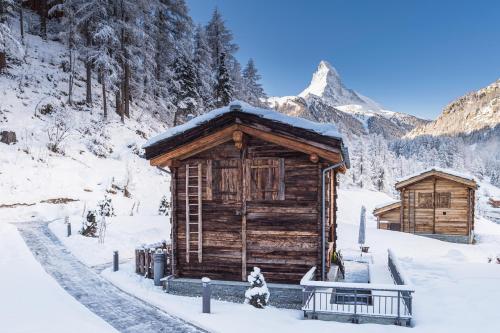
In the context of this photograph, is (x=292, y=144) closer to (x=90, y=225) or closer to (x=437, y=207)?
(x=90, y=225)

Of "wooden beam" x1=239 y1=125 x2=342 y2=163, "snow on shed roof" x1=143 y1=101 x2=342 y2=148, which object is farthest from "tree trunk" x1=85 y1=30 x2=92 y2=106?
"wooden beam" x1=239 y1=125 x2=342 y2=163

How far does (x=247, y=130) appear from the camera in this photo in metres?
11.6

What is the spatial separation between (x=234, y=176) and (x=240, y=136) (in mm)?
1373

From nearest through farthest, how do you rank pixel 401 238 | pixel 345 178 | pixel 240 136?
1. pixel 240 136
2. pixel 401 238
3. pixel 345 178

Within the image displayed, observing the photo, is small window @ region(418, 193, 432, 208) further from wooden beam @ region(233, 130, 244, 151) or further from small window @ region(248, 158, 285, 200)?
wooden beam @ region(233, 130, 244, 151)

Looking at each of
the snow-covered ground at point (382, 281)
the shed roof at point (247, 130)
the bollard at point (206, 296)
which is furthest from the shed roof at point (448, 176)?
the bollard at point (206, 296)

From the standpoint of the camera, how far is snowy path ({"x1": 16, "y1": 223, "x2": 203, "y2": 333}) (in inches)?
364

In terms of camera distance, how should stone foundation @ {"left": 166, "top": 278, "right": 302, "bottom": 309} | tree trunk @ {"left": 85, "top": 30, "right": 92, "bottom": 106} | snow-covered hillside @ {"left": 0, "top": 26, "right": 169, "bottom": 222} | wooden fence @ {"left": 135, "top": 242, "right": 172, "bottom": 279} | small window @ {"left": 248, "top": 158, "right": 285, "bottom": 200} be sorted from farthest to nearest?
tree trunk @ {"left": 85, "top": 30, "right": 92, "bottom": 106}, snow-covered hillside @ {"left": 0, "top": 26, "right": 169, "bottom": 222}, wooden fence @ {"left": 135, "top": 242, "right": 172, "bottom": 279}, small window @ {"left": 248, "top": 158, "right": 285, "bottom": 200}, stone foundation @ {"left": 166, "top": 278, "right": 302, "bottom": 309}

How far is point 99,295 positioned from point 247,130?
7137mm

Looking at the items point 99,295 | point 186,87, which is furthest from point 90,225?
point 186,87

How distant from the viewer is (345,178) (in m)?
80.3

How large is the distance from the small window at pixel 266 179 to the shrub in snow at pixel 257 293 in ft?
8.10

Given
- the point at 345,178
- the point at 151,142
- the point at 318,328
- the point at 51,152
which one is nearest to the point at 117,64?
the point at 51,152

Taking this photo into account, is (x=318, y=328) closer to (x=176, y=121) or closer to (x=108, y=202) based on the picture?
(x=108, y=202)
